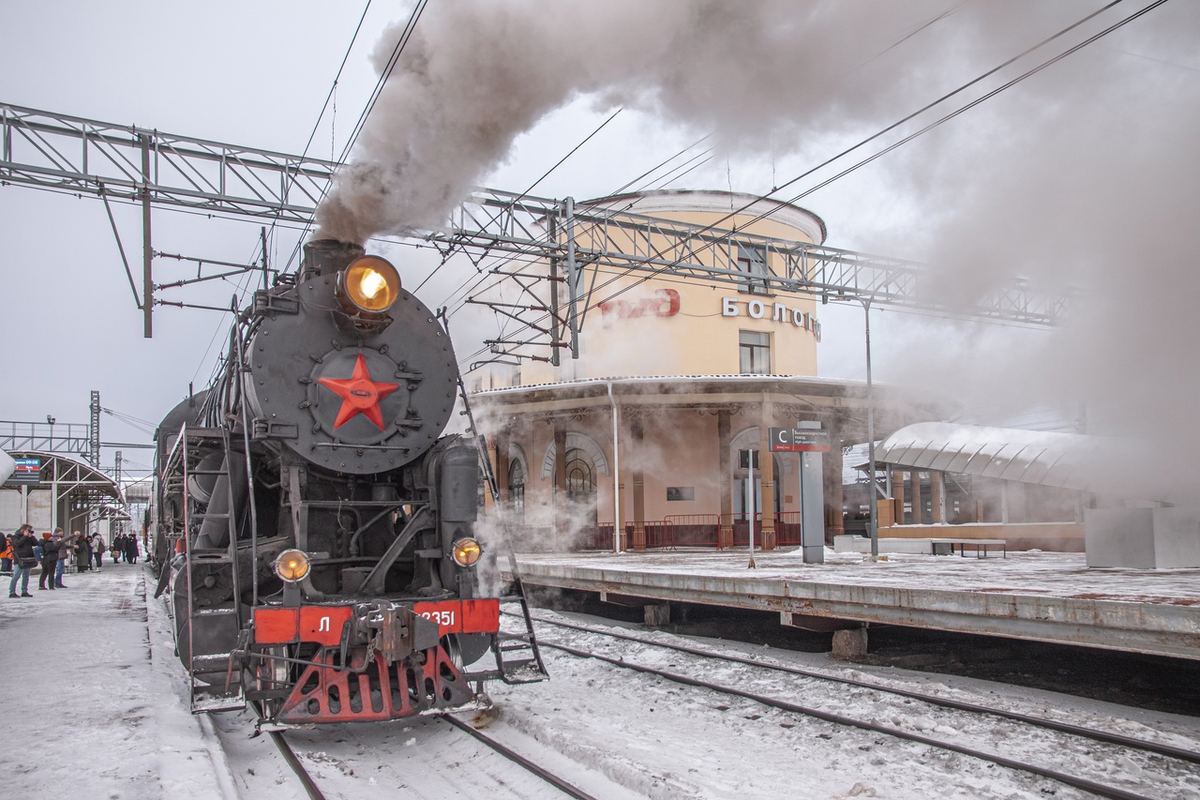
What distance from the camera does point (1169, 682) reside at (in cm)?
749

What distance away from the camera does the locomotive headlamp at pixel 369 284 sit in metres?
5.83

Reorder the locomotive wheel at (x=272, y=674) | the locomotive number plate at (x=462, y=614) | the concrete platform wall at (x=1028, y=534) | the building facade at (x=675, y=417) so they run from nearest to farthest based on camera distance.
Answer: the locomotive wheel at (x=272, y=674), the locomotive number plate at (x=462, y=614), the concrete platform wall at (x=1028, y=534), the building facade at (x=675, y=417)

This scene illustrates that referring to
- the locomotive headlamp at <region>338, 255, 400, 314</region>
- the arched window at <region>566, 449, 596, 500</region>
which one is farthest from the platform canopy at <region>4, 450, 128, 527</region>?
the locomotive headlamp at <region>338, 255, 400, 314</region>

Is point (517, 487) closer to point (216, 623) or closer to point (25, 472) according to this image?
point (25, 472)

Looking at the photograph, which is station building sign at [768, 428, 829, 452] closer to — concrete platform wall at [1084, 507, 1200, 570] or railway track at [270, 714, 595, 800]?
concrete platform wall at [1084, 507, 1200, 570]

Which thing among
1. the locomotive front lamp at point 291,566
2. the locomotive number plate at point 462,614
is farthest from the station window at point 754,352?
the locomotive front lamp at point 291,566

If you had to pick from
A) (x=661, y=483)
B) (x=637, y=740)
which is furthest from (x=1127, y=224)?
(x=661, y=483)

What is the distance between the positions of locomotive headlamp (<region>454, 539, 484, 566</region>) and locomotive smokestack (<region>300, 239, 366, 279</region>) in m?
2.15

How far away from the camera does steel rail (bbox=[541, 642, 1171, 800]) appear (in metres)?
4.46

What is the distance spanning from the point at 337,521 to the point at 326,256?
188 cm

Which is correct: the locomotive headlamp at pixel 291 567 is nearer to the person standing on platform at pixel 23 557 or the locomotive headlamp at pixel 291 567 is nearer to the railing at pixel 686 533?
the person standing on platform at pixel 23 557

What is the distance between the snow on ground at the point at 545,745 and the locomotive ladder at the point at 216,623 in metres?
0.24

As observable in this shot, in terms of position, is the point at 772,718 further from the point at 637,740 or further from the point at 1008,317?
the point at 1008,317

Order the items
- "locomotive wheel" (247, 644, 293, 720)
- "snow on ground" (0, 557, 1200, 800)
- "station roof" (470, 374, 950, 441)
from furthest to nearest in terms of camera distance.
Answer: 1. "station roof" (470, 374, 950, 441)
2. "locomotive wheel" (247, 644, 293, 720)
3. "snow on ground" (0, 557, 1200, 800)
